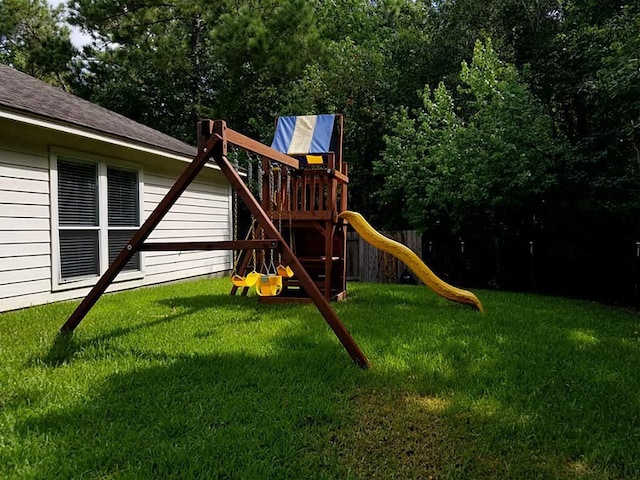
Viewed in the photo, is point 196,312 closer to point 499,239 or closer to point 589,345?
point 589,345

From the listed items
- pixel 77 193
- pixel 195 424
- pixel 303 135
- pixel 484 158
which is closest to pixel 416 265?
pixel 303 135

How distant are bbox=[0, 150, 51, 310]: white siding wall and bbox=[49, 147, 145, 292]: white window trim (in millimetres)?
77

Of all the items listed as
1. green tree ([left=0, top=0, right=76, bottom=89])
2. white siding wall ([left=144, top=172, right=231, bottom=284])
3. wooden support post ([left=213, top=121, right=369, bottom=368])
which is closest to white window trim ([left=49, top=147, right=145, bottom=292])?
white siding wall ([left=144, top=172, right=231, bottom=284])

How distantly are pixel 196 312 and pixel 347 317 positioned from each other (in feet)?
5.86

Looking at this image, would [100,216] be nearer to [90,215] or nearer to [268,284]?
[90,215]

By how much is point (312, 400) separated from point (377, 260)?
7.65 meters

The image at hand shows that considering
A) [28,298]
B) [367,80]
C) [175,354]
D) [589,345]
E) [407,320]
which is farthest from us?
[367,80]

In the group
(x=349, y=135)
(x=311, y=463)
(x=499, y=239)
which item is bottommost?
(x=311, y=463)

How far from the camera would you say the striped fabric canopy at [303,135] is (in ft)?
22.4

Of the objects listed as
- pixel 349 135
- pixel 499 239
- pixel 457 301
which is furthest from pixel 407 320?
pixel 349 135

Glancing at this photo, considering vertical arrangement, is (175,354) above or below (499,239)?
below

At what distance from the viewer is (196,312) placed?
5453 millimetres

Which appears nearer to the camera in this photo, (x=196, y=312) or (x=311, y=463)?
(x=311, y=463)

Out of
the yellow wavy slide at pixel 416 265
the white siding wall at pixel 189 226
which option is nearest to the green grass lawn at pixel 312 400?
the yellow wavy slide at pixel 416 265
